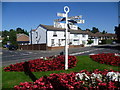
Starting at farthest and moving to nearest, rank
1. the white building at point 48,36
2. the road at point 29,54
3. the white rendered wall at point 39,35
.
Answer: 1. the white rendered wall at point 39,35
2. the white building at point 48,36
3. the road at point 29,54

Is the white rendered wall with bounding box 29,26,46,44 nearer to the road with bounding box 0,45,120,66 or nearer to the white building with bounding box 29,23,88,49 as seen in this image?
the white building with bounding box 29,23,88,49

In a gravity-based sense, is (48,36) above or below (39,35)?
below

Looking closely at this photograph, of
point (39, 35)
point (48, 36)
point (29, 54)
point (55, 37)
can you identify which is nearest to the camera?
point (29, 54)

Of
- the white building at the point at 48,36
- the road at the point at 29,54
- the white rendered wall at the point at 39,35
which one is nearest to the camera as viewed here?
the road at the point at 29,54

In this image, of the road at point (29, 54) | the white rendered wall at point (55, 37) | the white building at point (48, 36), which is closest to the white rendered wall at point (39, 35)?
the white building at point (48, 36)

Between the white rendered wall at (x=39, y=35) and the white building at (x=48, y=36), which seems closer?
the white building at (x=48, y=36)

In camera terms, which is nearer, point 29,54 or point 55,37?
point 29,54

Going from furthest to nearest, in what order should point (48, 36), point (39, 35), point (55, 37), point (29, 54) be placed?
point (39, 35) → point (55, 37) → point (48, 36) → point (29, 54)

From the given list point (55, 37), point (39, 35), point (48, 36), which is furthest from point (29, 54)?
point (55, 37)

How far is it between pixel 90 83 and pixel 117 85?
77 centimetres

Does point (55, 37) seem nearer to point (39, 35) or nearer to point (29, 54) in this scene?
point (39, 35)

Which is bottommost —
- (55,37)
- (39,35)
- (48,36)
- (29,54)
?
(29,54)

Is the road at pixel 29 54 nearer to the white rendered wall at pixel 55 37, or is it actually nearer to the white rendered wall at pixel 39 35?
the white rendered wall at pixel 55 37

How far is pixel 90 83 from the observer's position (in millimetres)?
4328
